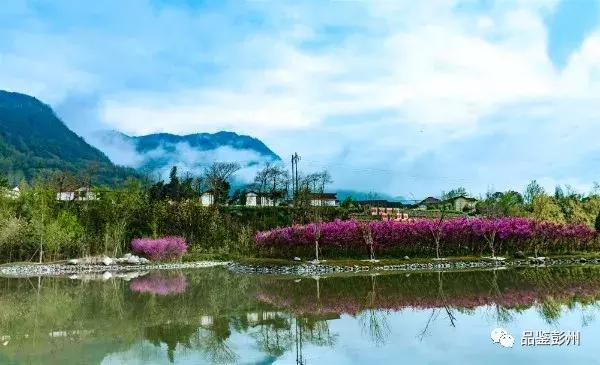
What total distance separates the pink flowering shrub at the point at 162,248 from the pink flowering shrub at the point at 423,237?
191 inches

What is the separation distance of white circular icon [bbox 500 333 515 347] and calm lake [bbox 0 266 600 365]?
0.30 ft

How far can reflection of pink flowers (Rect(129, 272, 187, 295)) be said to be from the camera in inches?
680

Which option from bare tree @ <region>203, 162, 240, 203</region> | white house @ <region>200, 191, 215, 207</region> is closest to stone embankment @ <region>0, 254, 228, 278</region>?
white house @ <region>200, 191, 215, 207</region>

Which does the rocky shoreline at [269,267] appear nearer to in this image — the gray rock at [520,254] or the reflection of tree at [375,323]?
the gray rock at [520,254]

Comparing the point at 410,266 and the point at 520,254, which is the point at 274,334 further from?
the point at 520,254

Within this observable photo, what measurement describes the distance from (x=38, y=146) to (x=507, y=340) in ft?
427

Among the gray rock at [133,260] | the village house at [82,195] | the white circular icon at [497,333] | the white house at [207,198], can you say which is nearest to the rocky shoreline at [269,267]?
the gray rock at [133,260]

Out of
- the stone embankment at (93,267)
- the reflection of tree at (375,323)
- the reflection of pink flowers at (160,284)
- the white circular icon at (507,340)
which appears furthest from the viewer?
the stone embankment at (93,267)

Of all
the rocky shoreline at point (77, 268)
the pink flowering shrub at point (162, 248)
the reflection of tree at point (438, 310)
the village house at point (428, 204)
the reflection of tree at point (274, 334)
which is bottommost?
the rocky shoreline at point (77, 268)

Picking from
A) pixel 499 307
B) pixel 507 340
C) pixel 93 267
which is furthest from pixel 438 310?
pixel 93 267

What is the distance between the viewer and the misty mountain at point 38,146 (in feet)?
326

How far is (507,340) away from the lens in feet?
28.7

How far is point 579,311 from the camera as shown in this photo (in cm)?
1138

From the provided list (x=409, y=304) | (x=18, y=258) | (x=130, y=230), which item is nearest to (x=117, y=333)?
(x=409, y=304)
